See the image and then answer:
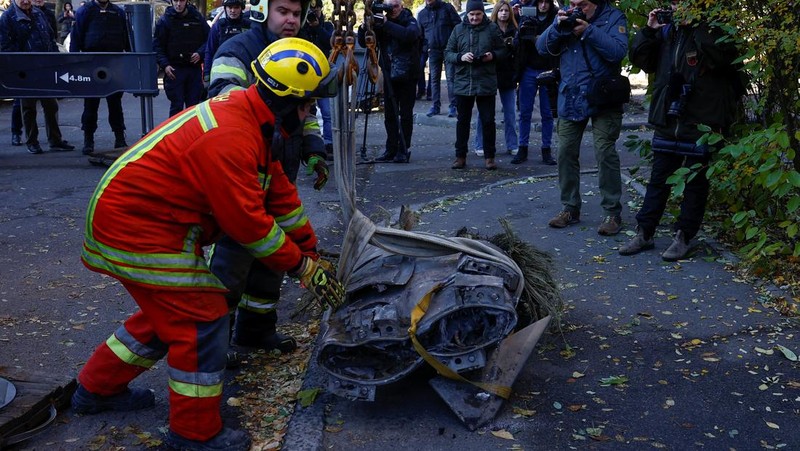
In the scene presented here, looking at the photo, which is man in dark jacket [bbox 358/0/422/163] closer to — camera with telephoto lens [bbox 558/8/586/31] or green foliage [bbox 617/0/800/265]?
camera with telephoto lens [bbox 558/8/586/31]

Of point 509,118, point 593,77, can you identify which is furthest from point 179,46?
point 593,77

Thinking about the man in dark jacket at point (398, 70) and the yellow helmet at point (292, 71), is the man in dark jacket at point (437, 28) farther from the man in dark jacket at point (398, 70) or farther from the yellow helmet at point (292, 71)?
the yellow helmet at point (292, 71)

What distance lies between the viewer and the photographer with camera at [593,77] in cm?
661

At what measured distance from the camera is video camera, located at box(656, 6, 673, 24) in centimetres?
601

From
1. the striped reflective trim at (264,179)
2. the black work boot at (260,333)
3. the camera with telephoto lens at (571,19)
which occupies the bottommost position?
the black work boot at (260,333)

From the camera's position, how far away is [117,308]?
17.9ft

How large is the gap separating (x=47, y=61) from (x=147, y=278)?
7.82 m

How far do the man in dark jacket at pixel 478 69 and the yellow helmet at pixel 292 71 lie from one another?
6.17 meters

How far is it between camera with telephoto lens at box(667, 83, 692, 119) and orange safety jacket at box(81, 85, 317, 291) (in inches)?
130

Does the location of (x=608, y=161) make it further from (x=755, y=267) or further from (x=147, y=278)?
(x=147, y=278)

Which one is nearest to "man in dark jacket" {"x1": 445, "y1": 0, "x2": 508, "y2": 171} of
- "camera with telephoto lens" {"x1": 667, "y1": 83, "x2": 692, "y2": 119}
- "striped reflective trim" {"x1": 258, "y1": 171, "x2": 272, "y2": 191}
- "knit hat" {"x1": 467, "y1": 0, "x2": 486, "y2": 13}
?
"knit hat" {"x1": 467, "y1": 0, "x2": 486, "y2": 13}

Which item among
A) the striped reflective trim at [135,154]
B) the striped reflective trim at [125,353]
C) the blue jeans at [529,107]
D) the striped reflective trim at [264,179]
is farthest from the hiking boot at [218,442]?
the blue jeans at [529,107]

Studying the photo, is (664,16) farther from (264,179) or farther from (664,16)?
(264,179)

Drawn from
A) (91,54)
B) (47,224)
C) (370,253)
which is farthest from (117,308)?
(91,54)
